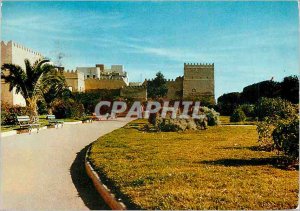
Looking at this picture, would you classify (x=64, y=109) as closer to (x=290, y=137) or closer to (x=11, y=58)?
(x=11, y=58)

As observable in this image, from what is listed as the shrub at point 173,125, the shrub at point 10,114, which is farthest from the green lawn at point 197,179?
the shrub at point 10,114

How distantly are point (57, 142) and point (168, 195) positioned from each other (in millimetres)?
7947

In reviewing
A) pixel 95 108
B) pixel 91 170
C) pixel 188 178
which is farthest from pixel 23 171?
pixel 95 108

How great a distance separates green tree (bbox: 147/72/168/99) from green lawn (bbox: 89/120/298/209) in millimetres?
55368

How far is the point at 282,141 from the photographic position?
6.75 metres

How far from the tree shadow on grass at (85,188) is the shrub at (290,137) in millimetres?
3352

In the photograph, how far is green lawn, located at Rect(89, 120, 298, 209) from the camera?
444 cm

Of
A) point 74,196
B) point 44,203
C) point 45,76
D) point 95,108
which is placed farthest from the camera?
point 95,108

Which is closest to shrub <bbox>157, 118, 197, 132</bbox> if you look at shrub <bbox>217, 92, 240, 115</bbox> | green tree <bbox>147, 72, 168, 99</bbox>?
shrub <bbox>217, 92, 240, 115</bbox>

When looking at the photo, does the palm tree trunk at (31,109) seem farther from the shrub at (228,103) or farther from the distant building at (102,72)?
the distant building at (102,72)

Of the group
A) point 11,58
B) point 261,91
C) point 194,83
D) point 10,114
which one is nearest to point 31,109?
point 10,114

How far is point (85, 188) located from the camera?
583 centimetres

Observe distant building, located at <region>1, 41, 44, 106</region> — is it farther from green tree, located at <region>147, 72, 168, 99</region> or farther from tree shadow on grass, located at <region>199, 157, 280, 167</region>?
green tree, located at <region>147, 72, 168, 99</region>

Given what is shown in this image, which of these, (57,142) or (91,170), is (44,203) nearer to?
(91,170)
